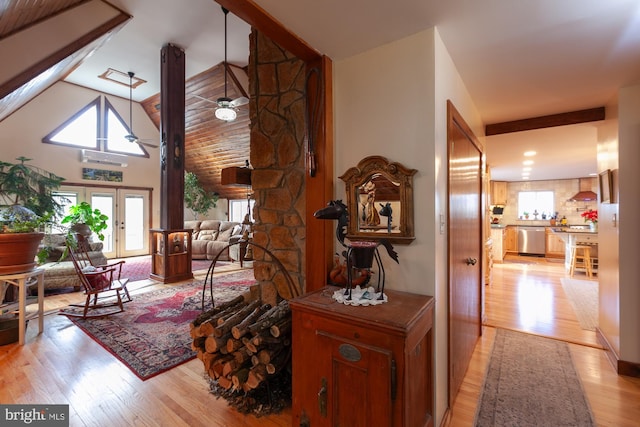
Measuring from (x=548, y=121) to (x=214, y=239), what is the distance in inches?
312

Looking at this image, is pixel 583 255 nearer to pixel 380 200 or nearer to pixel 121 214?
pixel 380 200

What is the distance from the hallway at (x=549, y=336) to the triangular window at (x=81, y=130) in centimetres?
883

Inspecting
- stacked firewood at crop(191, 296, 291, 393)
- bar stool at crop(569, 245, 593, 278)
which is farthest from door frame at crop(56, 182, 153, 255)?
bar stool at crop(569, 245, 593, 278)

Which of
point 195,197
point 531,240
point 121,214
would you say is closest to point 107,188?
point 121,214

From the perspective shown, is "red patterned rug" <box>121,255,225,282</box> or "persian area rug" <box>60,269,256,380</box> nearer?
"persian area rug" <box>60,269,256,380</box>

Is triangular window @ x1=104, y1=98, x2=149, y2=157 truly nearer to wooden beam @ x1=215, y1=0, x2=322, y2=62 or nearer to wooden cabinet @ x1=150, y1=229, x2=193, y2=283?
wooden cabinet @ x1=150, y1=229, x2=193, y2=283

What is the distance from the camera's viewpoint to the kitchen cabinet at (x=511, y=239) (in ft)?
28.9

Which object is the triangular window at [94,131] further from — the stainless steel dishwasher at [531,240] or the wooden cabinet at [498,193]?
the stainless steel dishwasher at [531,240]

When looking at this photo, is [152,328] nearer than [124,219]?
Yes

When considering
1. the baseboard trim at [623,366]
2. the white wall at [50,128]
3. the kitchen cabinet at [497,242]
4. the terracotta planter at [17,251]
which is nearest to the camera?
the baseboard trim at [623,366]

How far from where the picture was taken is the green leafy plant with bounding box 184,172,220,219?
30.2 feet

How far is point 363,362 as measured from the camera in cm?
130

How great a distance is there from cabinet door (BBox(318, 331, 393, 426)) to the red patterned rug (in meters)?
5.30

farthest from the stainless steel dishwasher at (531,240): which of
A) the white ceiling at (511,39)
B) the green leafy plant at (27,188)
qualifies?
the green leafy plant at (27,188)
